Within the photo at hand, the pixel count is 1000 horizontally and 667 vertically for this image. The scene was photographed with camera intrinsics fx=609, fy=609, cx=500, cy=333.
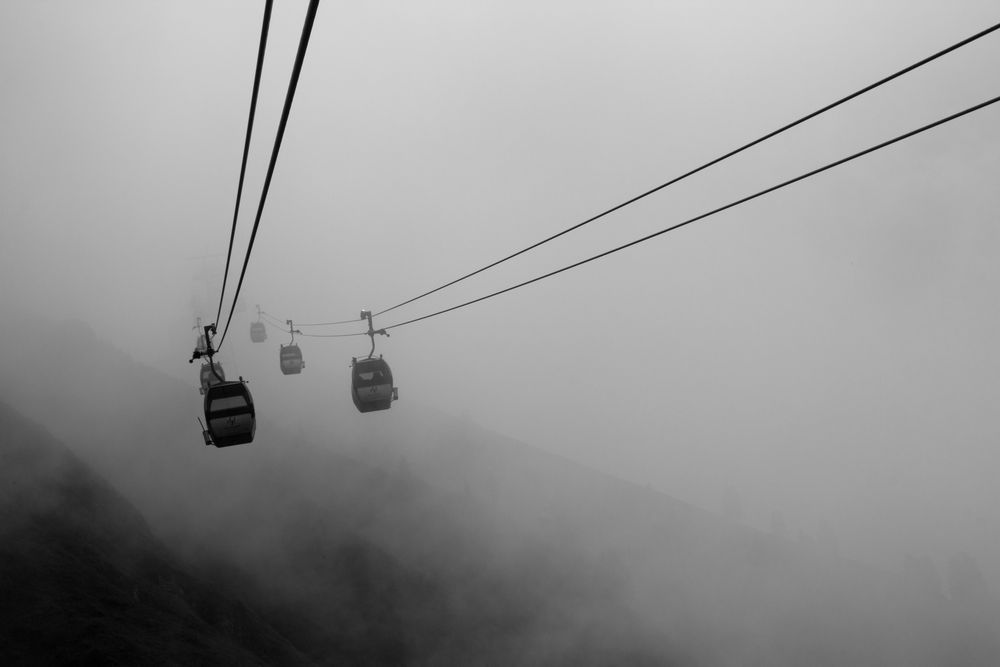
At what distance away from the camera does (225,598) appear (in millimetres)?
88688

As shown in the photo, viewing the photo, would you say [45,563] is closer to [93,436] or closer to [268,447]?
[93,436]

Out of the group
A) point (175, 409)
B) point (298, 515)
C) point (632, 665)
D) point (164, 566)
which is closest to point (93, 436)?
point (175, 409)

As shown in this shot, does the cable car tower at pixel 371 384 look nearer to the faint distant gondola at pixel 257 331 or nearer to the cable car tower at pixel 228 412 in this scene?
the cable car tower at pixel 228 412

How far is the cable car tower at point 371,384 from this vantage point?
112ft

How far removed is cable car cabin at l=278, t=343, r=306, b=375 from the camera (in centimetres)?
5528

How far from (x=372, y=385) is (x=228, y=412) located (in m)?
8.21

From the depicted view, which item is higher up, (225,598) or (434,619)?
(225,598)

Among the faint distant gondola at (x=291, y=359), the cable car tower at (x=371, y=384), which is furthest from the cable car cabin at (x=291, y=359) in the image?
the cable car tower at (x=371, y=384)

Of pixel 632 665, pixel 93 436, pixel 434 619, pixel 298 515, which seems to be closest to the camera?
pixel 434 619

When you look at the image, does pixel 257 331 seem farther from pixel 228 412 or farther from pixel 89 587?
pixel 228 412

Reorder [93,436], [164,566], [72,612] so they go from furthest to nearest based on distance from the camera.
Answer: [93,436] → [164,566] → [72,612]

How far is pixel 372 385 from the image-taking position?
34438 millimetres

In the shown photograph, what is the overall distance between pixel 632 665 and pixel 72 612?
166m

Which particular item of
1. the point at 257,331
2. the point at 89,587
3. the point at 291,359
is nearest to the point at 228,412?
the point at 291,359
